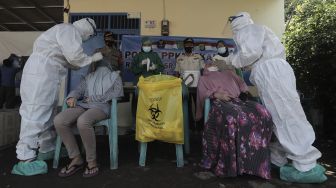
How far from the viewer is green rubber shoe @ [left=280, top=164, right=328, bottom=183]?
3.11m

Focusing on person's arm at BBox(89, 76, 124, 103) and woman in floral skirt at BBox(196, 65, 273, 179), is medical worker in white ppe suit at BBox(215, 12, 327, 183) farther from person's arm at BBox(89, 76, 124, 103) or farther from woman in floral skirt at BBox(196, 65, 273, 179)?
person's arm at BBox(89, 76, 124, 103)

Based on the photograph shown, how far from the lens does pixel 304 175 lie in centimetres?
310

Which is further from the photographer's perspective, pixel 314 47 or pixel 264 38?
pixel 314 47

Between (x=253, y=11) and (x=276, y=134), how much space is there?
3885 mm

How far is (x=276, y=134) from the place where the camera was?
10.9ft

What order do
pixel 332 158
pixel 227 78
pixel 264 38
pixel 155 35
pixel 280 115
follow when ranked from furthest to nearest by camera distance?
pixel 155 35 < pixel 332 158 < pixel 227 78 < pixel 264 38 < pixel 280 115

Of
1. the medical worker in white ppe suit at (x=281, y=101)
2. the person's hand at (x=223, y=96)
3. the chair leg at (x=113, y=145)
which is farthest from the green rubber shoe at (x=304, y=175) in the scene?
the chair leg at (x=113, y=145)

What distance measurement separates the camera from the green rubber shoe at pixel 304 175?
3.11m

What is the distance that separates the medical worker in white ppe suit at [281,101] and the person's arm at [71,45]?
163cm

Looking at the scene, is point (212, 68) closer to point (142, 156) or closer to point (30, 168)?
point (142, 156)

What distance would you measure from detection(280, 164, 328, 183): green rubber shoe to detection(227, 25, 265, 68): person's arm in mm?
1144

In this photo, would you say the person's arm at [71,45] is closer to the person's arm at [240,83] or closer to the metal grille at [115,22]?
the person's arm at [240,83]

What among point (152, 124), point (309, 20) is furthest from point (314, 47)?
point (152, 124)

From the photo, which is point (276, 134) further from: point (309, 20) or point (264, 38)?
point (309, 20)
